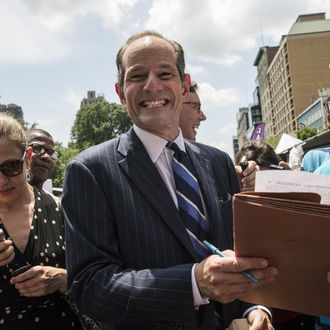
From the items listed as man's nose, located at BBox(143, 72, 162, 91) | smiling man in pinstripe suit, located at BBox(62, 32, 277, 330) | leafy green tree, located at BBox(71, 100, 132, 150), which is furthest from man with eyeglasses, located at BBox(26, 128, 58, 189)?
leafy green tree, located at BBox(71, 100, 132, 150)

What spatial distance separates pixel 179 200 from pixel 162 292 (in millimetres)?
486

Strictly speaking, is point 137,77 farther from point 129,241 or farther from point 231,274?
point 231,274

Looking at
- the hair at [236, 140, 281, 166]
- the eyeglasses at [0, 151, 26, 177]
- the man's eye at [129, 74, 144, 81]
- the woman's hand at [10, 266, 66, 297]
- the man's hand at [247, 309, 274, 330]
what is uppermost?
the man's eye at [129, 74, 144, 81]

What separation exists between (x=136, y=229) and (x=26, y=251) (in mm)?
890

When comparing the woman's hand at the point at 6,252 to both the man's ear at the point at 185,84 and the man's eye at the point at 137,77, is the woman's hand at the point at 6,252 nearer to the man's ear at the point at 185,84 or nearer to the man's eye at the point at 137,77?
the man's eye at the point at 137,77

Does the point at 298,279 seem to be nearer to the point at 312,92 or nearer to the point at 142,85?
the point at 142,85

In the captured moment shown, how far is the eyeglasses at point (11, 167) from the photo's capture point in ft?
7.72

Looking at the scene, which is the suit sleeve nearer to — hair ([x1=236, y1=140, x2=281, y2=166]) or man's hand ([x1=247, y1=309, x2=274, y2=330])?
man's hand ([x1=247, y1=309, x2=274, y2=330])

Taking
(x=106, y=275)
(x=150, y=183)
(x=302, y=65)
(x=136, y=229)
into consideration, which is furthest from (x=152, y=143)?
(x=302, y=65)

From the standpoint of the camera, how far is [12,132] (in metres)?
2.44

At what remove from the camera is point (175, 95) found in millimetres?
2086

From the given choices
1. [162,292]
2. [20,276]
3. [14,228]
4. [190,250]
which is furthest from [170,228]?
[14,228]

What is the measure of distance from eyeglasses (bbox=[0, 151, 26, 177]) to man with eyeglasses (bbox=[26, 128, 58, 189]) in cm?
166

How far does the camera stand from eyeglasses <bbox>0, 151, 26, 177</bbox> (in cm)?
235
